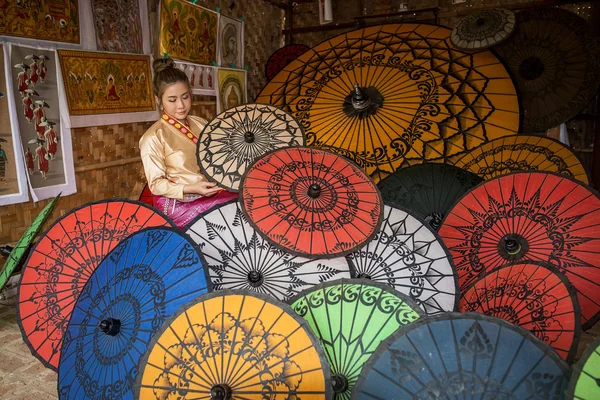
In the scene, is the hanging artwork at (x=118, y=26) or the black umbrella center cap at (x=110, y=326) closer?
the black umbrella center cap at (x=110, y=326)

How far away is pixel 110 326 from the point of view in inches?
51.1

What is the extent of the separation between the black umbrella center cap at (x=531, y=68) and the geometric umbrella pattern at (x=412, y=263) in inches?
91.7

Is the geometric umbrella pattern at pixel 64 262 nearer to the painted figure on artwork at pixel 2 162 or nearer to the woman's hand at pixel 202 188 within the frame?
the woman's hand at pixel 202 188

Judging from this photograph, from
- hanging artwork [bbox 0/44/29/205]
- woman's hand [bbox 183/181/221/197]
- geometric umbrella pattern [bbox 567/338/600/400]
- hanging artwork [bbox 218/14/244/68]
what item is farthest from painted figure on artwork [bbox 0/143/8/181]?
geometric umbrella pattern [bbox 567/338/600/400]

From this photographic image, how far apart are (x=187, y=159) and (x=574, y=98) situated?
9.38 feet

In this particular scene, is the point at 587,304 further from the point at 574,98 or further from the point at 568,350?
the point at 574,98

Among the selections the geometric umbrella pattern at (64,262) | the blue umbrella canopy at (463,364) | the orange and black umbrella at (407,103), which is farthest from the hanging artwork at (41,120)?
the blue umbrella canopy at (463,364)

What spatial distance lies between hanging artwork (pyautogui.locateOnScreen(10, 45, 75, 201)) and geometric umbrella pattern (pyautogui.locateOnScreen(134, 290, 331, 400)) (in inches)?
78.9

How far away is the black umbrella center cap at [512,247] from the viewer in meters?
1.92

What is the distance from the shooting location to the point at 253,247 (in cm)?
178

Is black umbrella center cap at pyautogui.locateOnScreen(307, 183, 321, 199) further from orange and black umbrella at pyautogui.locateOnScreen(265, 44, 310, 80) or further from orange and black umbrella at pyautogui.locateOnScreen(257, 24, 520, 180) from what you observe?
orange and black umbrella at pyautogui.locateOnScreen(265, 44, 310, 80)

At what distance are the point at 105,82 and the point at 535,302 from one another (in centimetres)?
285

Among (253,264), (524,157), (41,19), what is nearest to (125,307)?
(253,264)

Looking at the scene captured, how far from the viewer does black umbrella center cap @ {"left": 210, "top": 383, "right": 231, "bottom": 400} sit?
3.45 ft
